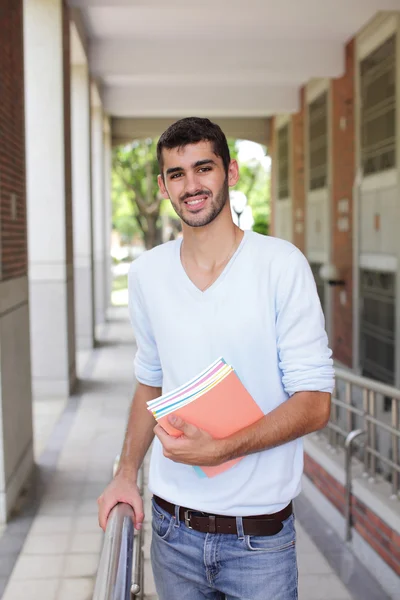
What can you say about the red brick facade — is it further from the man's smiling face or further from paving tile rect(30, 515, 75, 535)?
the man's smiling face

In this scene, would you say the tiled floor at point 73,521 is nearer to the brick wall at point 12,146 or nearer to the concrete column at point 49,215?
the concrete column at point 49,215

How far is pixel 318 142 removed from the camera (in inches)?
562

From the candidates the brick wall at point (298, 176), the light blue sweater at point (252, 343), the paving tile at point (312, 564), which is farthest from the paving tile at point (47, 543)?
the brick wall at point (298, 176)

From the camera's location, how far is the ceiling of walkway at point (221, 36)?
902 centimetres

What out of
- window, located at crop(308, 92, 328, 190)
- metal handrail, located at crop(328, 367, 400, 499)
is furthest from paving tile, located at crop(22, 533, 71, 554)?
window, located at crop(308, 92, 328, 190)

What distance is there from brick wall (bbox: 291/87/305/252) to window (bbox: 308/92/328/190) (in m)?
0.76

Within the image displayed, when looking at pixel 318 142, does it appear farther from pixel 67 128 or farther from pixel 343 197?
pixel 67 128

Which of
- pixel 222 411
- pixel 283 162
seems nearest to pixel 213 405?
pixel 222 411

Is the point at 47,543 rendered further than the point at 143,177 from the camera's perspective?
No

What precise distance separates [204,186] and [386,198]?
8687 mm

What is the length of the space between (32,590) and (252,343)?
2.79 metres

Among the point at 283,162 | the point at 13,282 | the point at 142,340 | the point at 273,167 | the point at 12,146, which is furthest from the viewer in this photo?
the point at 273,167

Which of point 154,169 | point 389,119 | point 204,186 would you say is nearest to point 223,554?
point 204,186

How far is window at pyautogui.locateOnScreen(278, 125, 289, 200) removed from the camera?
1773 centimetres
